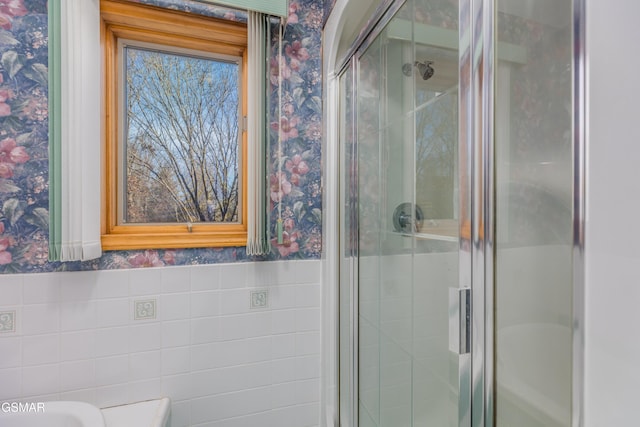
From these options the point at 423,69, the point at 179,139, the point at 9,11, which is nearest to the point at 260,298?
the point at 179,139

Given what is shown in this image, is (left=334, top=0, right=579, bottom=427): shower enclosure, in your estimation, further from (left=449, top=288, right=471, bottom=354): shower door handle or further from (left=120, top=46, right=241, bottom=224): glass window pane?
(left=120, top=46, right=241, bottom=224): glass window pane

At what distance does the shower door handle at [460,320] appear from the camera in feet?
2.03

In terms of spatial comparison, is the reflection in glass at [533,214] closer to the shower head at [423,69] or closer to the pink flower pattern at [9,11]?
the shower head at [423,69]

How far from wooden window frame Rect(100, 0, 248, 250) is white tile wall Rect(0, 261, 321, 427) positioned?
12 centimetres

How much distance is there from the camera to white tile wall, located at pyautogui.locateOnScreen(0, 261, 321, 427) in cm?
114

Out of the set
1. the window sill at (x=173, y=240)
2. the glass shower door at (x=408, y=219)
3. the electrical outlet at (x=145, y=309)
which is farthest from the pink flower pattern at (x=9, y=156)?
the glass shower door at (x=408, y=219)

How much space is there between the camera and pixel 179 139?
139cm

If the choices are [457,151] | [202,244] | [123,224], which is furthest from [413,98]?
[123,224]

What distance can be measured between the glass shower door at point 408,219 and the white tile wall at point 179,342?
36cm

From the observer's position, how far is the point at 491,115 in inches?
22.8

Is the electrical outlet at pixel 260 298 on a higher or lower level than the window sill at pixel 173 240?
lower

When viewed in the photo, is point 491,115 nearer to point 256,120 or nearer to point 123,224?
point 256,120

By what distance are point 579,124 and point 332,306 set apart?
112 cm

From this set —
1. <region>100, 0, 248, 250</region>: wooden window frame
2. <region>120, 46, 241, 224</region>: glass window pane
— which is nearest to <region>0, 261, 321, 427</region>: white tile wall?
<region>100, 0, 248, 250</region>: wooden window frame
